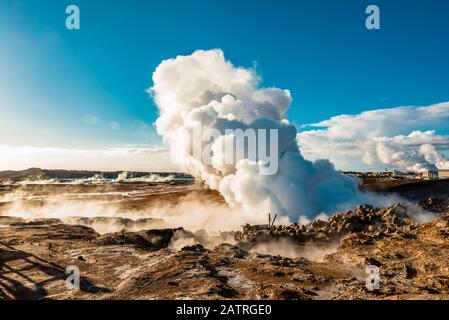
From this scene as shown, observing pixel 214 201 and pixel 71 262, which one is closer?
pixel 71 262

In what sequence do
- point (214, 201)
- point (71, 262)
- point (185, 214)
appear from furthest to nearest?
point (214, 201) → point (185, 214) → point (71, 262)

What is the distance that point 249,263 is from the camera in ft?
70.2

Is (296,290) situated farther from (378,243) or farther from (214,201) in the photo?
(214,201)

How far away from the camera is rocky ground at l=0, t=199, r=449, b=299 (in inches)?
626

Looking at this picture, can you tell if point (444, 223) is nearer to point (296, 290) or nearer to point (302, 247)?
point (302, 247)

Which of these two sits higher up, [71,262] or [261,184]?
[261,184]

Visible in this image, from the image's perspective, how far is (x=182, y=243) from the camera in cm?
3284

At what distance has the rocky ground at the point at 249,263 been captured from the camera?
52.1ft

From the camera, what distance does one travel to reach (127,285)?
1662 cm

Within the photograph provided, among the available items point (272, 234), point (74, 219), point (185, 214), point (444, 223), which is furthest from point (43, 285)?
point (185, 214)

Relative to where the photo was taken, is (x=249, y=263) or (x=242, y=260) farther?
(x=242, y=260)
